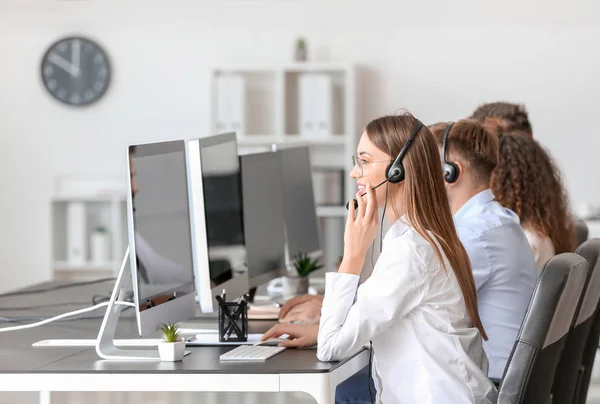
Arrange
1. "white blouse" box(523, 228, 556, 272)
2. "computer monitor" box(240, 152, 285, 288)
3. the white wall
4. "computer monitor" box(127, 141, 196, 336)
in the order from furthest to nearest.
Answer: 1. the white wall
2. "white blouse" box(523, 228, 556, 272)
3. "computer monitor" box(240, 152, 285, 288)
4. "computer monitor" box(127, 141, 196, 336)

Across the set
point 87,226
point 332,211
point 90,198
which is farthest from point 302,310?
point 87,226

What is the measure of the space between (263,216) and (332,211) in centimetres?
278

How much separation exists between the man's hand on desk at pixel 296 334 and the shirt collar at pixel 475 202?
0.68m

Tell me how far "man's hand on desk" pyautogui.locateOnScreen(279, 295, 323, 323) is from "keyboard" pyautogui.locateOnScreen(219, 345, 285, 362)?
1.53 ft

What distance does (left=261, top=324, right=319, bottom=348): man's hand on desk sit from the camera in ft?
7.20

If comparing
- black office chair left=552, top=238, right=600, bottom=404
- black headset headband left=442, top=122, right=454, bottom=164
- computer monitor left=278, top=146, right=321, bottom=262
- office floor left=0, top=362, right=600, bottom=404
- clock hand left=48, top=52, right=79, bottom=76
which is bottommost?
office floor left=0, top=362, right=600, bottom=404

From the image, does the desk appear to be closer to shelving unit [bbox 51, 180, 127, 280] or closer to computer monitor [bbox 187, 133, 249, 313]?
computer monitor [bbox 187, 133, 249, 313]

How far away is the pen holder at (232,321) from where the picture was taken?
2312 millimetres

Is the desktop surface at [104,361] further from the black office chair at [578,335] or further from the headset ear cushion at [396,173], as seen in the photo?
the black office chair at [578,335]

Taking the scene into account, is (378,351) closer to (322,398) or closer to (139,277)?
(322,398)

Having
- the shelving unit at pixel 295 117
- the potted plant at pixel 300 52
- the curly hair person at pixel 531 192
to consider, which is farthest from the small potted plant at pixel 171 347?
the potted plant at pixel 300 52

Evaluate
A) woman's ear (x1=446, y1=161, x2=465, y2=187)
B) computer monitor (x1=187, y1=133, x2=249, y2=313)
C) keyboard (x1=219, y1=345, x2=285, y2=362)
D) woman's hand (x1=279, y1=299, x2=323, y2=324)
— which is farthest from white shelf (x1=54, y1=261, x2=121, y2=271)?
keyboard (x1=219, y1=345, x2=285, y2=362)

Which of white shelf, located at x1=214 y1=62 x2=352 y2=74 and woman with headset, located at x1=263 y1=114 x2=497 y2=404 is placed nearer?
woman with headset, located at x1=263 y1=114 x2=497 y2=404

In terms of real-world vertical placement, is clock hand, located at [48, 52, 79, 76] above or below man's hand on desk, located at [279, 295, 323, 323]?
above
